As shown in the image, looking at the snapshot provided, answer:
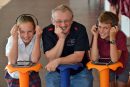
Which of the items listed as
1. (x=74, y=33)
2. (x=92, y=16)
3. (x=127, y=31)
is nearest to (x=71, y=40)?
(x=74, y=33)

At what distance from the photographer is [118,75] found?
3045mm

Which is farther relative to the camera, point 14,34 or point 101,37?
point 101,37

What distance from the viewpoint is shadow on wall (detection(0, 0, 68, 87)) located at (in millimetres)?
5721

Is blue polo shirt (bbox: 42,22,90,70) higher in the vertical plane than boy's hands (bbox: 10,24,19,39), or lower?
lower

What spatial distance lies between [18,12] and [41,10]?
2.21ft

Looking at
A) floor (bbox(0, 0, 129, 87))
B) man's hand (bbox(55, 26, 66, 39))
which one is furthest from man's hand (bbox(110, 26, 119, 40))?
floor (bbox(0, 0, 129, 87))

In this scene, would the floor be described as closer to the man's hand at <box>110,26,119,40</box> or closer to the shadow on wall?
the shadow on wall

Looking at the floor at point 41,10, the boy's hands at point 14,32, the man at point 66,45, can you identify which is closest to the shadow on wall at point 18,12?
the floor at point 41,10

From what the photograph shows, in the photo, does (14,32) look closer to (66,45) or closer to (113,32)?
(66,45)

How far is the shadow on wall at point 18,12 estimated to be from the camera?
5.72 m

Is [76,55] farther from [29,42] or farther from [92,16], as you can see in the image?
[92,16]

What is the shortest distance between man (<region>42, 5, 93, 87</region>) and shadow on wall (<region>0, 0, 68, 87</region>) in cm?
174

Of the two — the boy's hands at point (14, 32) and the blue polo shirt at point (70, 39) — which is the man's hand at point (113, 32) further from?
the boy's hands at point (14, 32)

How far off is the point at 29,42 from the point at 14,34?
0.21 m
